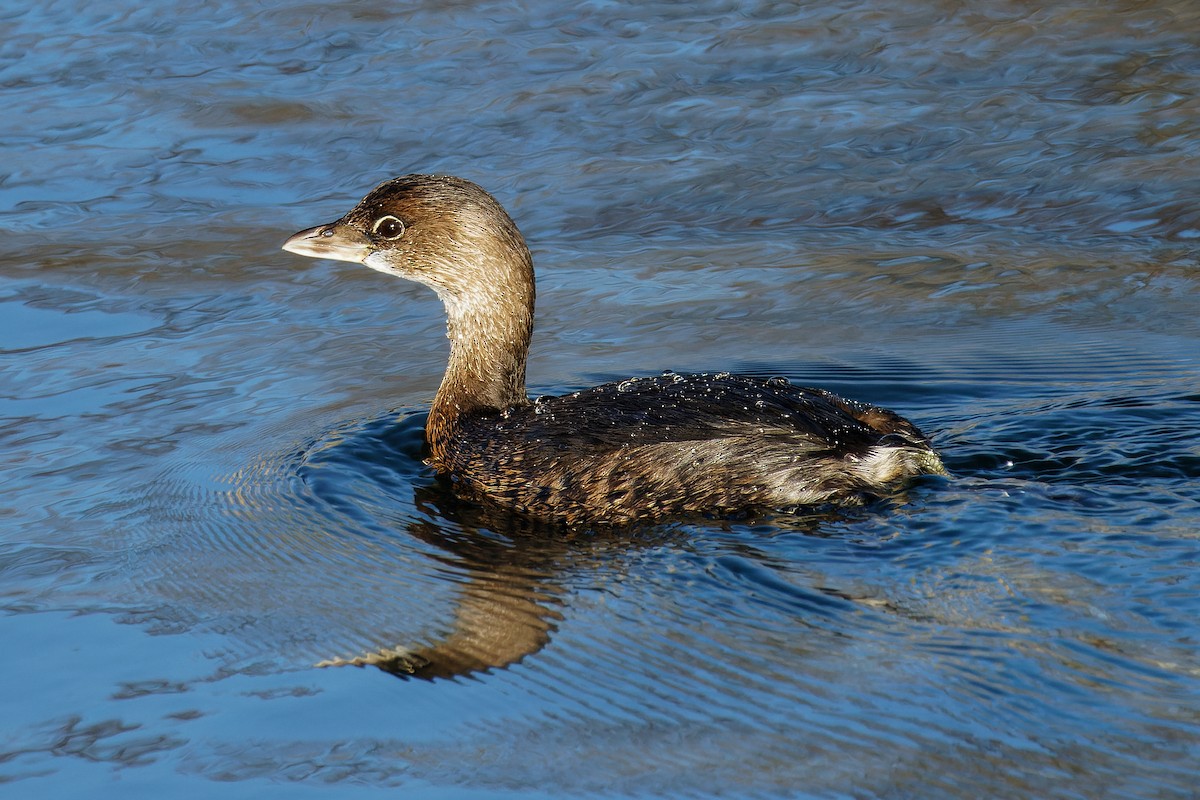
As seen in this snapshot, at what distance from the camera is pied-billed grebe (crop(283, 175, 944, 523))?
5828mm

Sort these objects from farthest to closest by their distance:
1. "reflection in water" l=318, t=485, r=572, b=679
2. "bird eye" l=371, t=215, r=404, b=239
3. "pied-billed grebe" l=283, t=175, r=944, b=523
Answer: "bird eye" l=371, t=215, r=404, b=239, "pied-billed grebe" l=283, t=175, r=944, b=523, "reflection in water" l=318, t=485, r=572, b=679


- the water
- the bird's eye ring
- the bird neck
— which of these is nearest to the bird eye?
the bird's eye ring

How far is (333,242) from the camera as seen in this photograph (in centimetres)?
699

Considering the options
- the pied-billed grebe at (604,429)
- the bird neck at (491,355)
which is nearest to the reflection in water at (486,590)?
the pied-billed grebe at (604,429)

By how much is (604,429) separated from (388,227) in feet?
5.29

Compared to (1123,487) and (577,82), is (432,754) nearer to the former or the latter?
(1123,487)

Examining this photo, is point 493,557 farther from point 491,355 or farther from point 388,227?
point 388,227

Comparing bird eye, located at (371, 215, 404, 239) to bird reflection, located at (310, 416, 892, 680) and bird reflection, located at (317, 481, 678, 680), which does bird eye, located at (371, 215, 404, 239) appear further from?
bird reflection, located at (317, 481, 678, 680)

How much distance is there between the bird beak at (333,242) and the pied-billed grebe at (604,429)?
0.83 ft

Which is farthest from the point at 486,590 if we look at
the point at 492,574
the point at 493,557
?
the point at 493,557

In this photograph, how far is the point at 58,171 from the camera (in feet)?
34.1

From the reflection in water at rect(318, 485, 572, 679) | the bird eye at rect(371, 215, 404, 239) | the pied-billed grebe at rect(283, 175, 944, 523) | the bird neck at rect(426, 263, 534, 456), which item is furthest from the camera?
the bird eye at rect(371, 215, 404, 239)

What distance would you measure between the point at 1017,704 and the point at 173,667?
2.51 metres

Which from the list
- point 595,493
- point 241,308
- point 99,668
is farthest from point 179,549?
point 241,308
